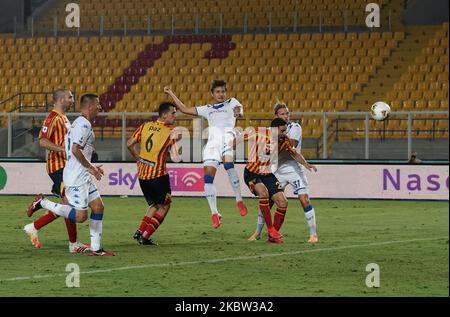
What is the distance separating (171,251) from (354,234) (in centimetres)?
362

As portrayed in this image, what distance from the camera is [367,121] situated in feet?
82.7

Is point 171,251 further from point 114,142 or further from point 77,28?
point 77,28

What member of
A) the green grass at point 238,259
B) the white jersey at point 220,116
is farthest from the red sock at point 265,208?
the white jersey at point 220,116

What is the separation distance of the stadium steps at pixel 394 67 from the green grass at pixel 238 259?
41.0ft

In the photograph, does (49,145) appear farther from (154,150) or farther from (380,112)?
(380,112)

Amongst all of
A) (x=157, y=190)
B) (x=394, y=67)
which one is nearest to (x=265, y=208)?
(x=157, y=190)

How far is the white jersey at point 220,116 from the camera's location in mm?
16406

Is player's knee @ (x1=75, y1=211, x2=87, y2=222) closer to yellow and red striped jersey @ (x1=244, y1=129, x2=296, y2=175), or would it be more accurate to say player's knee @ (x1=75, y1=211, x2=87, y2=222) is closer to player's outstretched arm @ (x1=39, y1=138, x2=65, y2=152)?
player's outstretched arm @ (x1=39, y1=138, x2=65, y2=152)

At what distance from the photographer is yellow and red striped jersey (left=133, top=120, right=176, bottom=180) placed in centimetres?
1475

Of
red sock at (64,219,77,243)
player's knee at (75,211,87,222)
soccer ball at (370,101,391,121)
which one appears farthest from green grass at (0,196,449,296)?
soccer ball at (370,101,391,121)

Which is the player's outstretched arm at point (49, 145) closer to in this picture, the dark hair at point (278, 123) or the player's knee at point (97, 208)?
the player's knee at point (97, 208)

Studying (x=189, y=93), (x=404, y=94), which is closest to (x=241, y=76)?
(x=189, y=93)

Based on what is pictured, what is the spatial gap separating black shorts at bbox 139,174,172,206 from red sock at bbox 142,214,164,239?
0.20 m

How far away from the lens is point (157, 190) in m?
14.7
